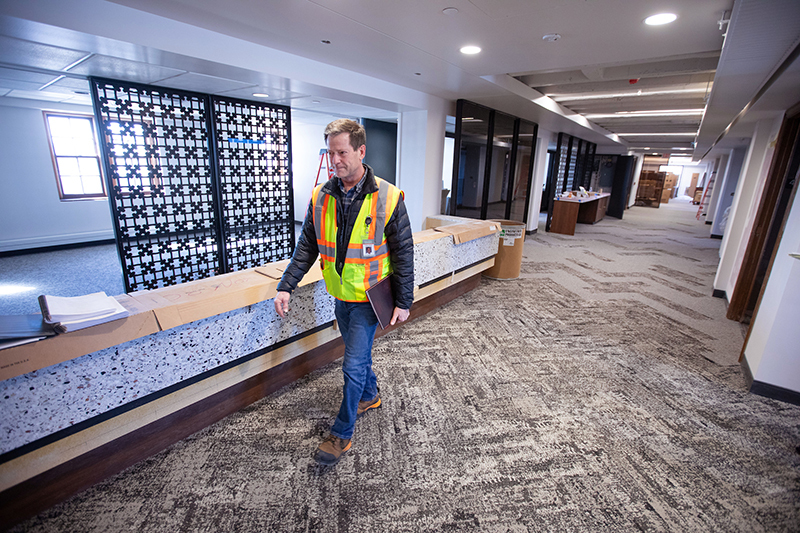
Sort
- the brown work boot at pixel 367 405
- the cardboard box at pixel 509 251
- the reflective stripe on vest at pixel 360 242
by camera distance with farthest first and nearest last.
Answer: the cardboard box at pixel 509 251 → the brown work boot at pixel 367 405 → the reflective stripe on vest at pixel 360 242

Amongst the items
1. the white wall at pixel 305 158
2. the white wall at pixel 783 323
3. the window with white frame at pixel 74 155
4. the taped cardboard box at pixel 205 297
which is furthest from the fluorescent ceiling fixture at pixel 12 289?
the white wall at pixel 783 323

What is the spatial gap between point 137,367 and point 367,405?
42.6 inches

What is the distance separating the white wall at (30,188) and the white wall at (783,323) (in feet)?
27.0

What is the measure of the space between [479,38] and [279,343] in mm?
2434

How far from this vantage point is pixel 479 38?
2492 millimetres

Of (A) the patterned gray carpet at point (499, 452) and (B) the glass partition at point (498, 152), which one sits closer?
(A) the patterned gray carpet at point (499, 452)

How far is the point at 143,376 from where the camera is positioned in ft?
4.84

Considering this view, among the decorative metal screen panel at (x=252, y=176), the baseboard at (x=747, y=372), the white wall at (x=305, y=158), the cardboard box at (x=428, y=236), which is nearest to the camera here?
the baseboard at (x=747, y=372)

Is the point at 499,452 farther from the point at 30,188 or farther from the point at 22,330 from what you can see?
the point at 30,188

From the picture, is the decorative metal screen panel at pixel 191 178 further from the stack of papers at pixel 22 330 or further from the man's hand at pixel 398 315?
the man's hand at pixel 398 315

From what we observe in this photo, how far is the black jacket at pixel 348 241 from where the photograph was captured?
1.51m

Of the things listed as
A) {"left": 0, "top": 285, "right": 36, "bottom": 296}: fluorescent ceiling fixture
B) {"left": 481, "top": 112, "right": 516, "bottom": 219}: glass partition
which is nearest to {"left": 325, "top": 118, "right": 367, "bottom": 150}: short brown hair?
{"left": 481, "top": 112, "right": 516, "bottom": 219}: glass partition

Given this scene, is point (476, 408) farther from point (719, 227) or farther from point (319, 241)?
point (719, 227)

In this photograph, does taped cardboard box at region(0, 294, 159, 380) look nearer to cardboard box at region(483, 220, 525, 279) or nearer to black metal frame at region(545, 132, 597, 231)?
cardboard box at region(483, 220, 525, 279)
